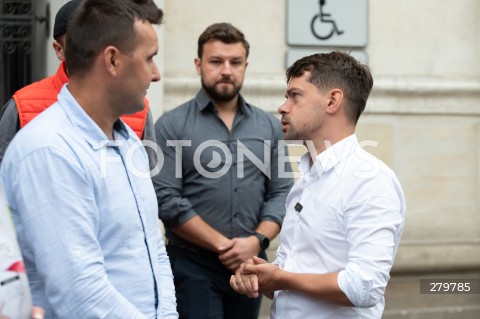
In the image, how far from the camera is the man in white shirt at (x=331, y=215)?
291 cm

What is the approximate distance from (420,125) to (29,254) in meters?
4.58

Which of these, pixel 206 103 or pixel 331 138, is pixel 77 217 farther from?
pixel 206 103

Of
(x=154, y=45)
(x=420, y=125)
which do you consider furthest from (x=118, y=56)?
(x=420, y=125)

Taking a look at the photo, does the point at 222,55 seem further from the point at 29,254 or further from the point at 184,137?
the point at 29,254

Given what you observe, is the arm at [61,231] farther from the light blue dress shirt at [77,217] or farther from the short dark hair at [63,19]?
the short dark hair at [63,19]

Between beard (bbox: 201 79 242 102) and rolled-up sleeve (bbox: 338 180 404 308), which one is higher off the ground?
beard (bbox: 201 79 242 102)

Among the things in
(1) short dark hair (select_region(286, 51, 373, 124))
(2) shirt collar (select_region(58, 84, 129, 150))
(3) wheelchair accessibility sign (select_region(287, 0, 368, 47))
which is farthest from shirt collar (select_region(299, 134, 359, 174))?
(3) wheelchair accessibility sign (select_region(287, 0, 368, 47))

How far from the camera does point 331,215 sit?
3008 millimetres

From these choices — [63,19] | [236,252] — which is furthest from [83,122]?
[236,252]

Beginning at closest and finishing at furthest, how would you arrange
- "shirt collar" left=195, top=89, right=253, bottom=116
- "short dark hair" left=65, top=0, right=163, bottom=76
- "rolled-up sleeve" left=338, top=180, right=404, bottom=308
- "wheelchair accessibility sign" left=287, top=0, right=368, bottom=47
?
"short dark hair" left=65, top=0, right=163, bottom=76
"rolled-up sleeve" left=338, top=180, right=404, bottom=308
"shirt collar" left=195, top=89, right=253, bottom=116
"wheelchair accessibility sign" left=287, top=0, right=368, bottom=47

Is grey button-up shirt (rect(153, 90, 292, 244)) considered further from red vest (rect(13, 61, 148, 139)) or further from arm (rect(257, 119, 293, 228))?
red vest (rect(13, 61, 148, 139))

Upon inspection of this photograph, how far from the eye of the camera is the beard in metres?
4.63

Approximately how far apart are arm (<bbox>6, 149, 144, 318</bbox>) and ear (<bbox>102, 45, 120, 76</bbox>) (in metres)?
0.30

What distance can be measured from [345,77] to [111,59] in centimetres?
116
